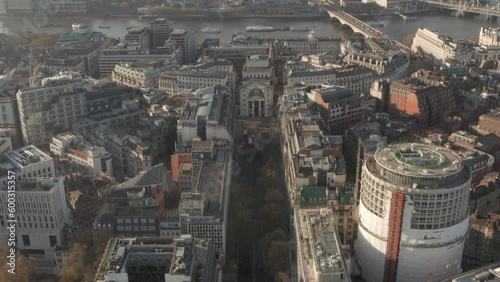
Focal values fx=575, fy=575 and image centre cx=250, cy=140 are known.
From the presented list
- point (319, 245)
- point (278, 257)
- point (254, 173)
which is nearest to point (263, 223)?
point (278, 257)

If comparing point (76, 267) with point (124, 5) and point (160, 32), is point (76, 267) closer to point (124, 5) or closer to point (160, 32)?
point (160, 32)

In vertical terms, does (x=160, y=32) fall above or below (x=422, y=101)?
above

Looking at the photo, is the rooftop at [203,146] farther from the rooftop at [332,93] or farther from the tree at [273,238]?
the rooftop at [332,93]

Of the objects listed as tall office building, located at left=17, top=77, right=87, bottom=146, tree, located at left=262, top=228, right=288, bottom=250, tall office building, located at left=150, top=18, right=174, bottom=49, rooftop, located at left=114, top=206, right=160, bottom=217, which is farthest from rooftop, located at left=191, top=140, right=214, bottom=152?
tall office building, located at left=150, top=18, right=174, bottom=49

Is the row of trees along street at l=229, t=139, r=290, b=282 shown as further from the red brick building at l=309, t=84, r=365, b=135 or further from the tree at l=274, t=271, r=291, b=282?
the red brick building at l=309, t=84, r=365, b=135

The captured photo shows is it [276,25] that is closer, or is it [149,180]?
[149,180]

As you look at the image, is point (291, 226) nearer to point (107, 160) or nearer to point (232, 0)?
point (107, 160)

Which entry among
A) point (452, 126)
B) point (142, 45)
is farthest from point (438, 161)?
point (142, 45)
